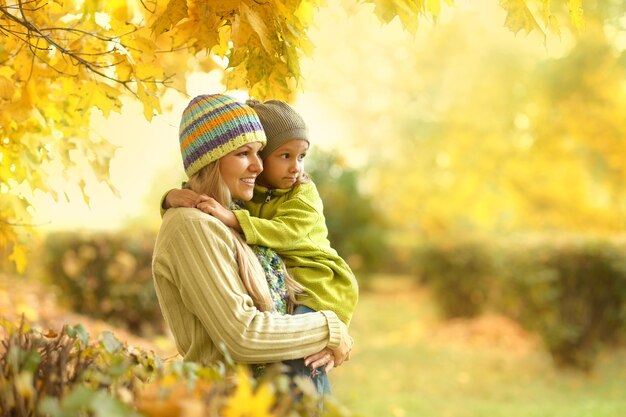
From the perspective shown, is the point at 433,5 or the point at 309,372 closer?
the point at 309,372

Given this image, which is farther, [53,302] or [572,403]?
[53,302]

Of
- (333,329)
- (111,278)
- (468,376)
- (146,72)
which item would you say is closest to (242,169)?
(333,329)

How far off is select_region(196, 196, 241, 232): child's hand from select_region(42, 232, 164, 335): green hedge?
6633 mm

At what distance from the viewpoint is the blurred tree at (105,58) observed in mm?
2971

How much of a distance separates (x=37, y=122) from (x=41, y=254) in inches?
280

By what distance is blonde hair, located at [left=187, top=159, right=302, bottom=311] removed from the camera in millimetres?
2571

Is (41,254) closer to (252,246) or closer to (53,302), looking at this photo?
(53,302)

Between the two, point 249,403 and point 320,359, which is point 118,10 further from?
point 249,403

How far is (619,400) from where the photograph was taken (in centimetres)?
841

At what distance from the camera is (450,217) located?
2055 cm

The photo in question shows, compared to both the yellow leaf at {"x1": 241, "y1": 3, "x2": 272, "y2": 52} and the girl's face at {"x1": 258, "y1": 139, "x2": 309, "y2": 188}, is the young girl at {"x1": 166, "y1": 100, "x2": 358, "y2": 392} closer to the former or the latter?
the girl's face at {"x1": 258, "y1": 139, "x2": 309, "y2": 188}

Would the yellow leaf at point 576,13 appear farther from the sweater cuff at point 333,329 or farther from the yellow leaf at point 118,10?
the yellow leaf at point 118,10

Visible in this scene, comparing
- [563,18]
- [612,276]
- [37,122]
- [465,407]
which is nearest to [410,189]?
[563,18]

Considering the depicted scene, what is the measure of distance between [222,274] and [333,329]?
1.46ft
